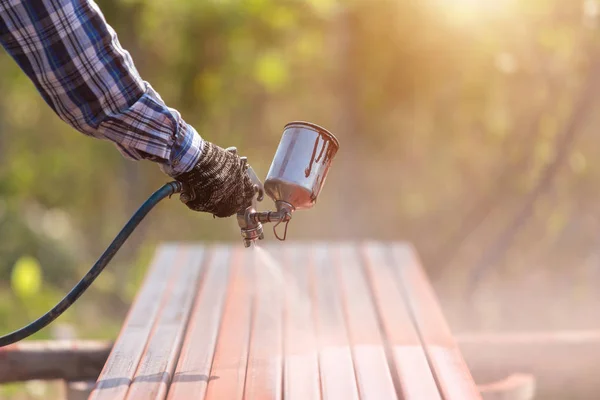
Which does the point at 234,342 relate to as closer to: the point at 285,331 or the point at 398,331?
the point at 285,331

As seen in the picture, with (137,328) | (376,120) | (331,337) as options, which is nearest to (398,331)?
(331,337)

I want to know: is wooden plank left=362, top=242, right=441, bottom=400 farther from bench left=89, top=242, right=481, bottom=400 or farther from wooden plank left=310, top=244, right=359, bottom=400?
wooden plank left=310, top=244, right=359, bottom=400

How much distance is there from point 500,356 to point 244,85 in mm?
3919

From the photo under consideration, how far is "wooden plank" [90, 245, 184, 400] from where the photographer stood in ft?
6.19

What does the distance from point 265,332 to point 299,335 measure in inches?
4.4

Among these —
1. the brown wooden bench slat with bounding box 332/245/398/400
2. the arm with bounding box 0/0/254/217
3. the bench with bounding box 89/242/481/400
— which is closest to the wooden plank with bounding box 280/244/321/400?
the bench with bounding box 89/242/481/400

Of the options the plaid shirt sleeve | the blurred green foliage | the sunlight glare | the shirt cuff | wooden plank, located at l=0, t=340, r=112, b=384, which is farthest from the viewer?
the blurred green foliage

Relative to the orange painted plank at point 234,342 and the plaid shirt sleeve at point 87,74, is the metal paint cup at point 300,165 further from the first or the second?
the orange painted plank at point 234,342

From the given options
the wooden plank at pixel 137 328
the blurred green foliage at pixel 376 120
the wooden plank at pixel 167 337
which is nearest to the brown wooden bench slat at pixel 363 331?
the wooden plank at pixel 167 337

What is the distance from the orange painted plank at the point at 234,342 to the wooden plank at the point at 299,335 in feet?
0.42

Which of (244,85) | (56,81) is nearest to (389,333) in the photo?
(56,81)

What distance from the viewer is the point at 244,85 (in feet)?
19.7

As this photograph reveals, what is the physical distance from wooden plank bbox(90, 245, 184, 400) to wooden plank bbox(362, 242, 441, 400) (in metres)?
0.75

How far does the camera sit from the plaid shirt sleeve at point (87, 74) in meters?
1.84
